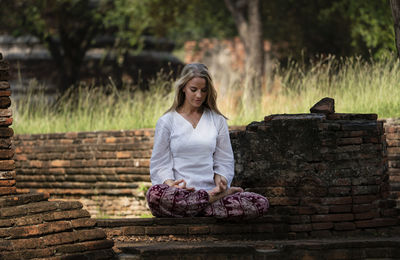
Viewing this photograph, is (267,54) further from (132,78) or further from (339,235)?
(339,235)

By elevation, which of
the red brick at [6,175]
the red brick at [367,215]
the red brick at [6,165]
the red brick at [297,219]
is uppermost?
the red brick at [6,165]

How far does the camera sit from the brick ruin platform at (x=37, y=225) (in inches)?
194

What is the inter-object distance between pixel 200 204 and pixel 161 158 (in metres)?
0.52

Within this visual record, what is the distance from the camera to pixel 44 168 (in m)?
10.4

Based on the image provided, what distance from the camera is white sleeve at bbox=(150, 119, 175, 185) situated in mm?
5836

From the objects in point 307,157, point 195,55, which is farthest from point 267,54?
point 307,157

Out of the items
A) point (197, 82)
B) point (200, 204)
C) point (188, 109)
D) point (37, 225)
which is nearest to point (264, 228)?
point (200, 204)

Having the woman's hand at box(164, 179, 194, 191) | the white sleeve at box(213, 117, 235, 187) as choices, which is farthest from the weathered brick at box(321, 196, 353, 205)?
the woman's hand at box(164, 179, 194, 191)

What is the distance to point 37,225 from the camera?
198 inches

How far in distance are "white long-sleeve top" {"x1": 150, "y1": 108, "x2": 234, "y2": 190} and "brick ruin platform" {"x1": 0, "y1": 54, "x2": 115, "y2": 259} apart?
0.81 meters

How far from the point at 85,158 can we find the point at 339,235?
4894 mm

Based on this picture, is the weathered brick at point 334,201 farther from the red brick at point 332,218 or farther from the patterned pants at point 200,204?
the patterned pants at point 200,204

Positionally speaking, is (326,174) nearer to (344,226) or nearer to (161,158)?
(344,226)

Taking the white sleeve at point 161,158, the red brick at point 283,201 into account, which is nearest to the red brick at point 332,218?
the red brick at point 283,201
